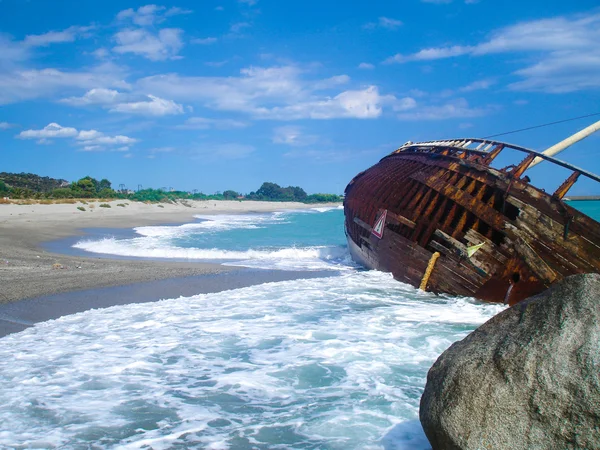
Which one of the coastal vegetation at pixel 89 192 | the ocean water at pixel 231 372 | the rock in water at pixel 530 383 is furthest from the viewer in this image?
the coastal vegetation at pixel 89 192

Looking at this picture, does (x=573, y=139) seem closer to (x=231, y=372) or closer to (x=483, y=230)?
A: (x=483, y=230)

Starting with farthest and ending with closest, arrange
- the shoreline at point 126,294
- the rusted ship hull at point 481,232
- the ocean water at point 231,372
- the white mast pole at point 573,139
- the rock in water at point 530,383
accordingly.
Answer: the white mast pole at point 573,139 → the rusted ship hull at point 481,232 → the shoreline at point 126,294 → the ocean water at point 231,372 → the rock in water at point 530,383

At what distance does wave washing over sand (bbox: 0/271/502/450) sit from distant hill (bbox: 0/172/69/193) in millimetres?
75763

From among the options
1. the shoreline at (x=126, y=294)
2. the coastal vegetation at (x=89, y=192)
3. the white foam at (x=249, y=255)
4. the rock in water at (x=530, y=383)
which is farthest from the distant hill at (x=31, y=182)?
the rock in water at (x=530, y=383)

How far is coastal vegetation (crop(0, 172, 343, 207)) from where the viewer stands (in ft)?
191

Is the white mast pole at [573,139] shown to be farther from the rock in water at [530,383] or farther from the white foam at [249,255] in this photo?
the rock in water at [530,383]

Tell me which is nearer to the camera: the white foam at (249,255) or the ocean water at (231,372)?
the ocean water at (231,372)

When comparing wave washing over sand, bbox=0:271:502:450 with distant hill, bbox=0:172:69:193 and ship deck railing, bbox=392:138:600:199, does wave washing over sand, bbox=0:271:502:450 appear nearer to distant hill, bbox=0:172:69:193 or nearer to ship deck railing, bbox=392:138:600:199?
ship deck railing, bbox=392:138:600:199

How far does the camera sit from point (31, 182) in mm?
80312

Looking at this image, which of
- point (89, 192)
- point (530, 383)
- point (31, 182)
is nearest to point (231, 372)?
point (530, 383)

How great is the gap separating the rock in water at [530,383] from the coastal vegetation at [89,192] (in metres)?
52.4

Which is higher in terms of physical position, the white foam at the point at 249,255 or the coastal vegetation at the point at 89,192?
the coastal vegetation at the point at 89,192

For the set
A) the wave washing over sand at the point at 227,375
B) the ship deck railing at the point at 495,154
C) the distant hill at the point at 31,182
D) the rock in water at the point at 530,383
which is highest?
the distant hill at the point at 31,182

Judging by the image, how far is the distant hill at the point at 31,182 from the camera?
76.2m
